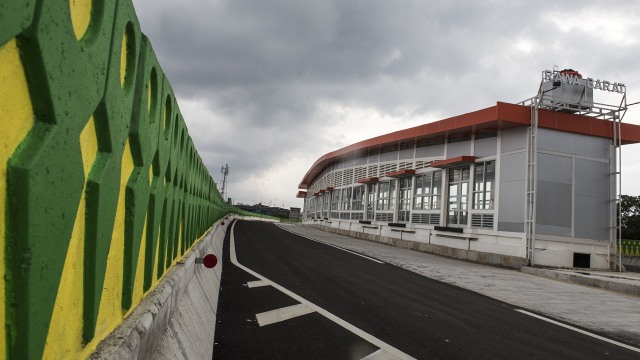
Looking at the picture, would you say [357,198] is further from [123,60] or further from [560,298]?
[123,60]

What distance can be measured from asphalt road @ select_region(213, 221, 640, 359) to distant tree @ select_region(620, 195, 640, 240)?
43488 millimetres

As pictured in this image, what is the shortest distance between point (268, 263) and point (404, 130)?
652 inches

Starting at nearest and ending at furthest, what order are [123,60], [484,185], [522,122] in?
[123,60] → [522,122] → [484,185]

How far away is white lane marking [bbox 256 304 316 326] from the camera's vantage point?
224 inches

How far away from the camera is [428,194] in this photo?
78.5 ft

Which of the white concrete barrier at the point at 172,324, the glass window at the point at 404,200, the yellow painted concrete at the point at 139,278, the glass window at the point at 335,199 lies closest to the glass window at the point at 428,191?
the glass window at the point at 404,200

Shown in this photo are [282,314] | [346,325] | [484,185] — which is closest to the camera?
[346,325]

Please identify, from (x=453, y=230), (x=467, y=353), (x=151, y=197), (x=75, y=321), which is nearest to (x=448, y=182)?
(x=453, y=230)

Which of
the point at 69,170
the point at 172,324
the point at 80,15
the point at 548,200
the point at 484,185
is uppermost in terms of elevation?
the point at 484,185

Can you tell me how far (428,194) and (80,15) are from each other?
23369mm

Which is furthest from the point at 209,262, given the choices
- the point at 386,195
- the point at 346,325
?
the point at 386,195

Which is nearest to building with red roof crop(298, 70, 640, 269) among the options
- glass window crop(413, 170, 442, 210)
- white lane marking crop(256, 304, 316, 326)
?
glass window crop(413, 170, 442, 210)

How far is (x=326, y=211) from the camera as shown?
44.5 m

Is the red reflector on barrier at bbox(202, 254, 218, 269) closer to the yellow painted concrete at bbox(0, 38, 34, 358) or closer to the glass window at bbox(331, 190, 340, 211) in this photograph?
the yellow painted concrete at bbox(0, 38, 34, 358)
